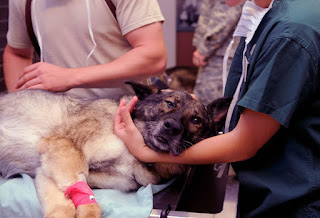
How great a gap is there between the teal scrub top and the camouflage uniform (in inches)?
71.7

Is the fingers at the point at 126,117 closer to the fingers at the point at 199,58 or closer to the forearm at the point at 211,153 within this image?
the forearm at the point at 211,153

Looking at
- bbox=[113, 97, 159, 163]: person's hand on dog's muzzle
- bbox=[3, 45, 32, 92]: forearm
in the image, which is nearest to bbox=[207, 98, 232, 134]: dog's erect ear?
bbox=[113, 97, 159, 163]: person's hand on dog's muzzle

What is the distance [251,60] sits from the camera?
115 cm

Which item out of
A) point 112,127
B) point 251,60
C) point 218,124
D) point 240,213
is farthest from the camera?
point 218,124

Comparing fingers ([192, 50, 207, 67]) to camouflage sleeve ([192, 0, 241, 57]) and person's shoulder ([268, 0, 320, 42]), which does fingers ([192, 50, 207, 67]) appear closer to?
camouflage sleeve ([192, 0, 241, 57])

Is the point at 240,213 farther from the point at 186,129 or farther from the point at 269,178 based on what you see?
the point at 186,129

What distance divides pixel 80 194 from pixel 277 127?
0.67 metres

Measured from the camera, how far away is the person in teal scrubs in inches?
39.6

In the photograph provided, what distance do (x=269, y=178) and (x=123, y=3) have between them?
965 mm

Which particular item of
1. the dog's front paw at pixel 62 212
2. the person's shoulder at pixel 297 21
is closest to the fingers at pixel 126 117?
the dog's front paw at pixel 62 212

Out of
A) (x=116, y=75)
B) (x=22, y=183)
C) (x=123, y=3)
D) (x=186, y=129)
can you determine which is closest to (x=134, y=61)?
(x=116, y=75)

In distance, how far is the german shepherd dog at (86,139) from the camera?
1223 millimetres

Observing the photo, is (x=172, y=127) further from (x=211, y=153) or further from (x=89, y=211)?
(x=89, y=211)

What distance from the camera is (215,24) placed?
3.06 m
